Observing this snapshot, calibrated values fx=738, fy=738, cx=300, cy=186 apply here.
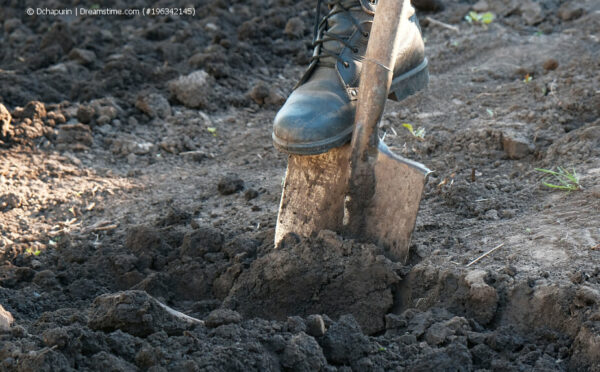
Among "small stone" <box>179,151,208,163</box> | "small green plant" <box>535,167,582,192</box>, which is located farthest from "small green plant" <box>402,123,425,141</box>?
"small stone" <box>179,151,208,163</box>

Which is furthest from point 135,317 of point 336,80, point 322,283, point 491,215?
point 491,215

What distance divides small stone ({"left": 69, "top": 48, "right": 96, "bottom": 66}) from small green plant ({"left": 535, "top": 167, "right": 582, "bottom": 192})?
10.2 ft

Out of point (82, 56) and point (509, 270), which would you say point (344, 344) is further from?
point (82, 56)

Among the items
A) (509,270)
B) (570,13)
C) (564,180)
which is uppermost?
(570,13)

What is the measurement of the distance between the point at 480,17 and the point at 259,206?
8.58ft

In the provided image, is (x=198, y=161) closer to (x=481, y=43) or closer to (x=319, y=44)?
→ (x=319, y=44)

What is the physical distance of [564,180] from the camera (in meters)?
2.92

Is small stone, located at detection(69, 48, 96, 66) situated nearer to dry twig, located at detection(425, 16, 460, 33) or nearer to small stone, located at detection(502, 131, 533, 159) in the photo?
dry twig, located at detection(425, 16, 460, 33)

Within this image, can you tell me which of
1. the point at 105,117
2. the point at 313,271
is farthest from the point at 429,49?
the point at 313,271

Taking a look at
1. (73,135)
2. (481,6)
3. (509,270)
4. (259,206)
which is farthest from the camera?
(481,6)

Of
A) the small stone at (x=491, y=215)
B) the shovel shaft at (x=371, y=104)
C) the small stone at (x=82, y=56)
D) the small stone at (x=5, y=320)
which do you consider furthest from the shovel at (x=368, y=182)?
the small stone at (x=82, y=56)

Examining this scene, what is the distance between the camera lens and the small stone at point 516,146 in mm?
3270

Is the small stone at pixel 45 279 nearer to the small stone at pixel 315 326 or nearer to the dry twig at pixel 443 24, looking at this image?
the small stone at pixel 315 326

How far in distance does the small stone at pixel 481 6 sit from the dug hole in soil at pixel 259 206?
0.01 metres
